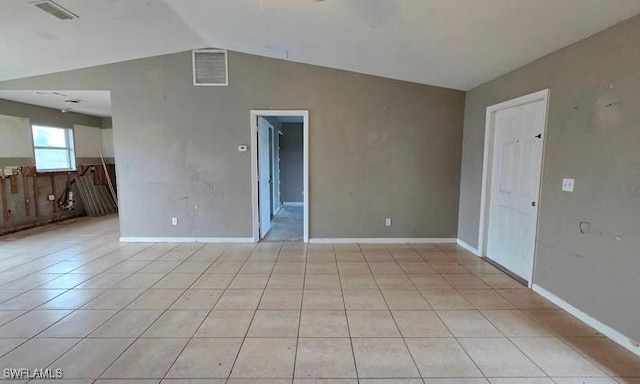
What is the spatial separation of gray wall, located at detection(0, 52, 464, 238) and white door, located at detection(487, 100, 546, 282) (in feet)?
2.87

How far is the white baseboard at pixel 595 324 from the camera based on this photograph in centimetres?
222

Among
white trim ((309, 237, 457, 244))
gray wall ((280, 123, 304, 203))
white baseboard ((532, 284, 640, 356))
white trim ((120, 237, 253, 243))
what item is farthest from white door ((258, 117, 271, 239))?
white baseboard ((532, 284, 640, 356))

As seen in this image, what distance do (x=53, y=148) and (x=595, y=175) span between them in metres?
9.06

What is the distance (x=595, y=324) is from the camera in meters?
2.50

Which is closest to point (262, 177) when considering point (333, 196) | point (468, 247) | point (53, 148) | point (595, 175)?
point (333, 196)

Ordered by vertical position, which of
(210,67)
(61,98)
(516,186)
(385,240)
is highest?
(210,67)

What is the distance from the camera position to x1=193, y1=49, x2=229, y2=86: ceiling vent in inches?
182

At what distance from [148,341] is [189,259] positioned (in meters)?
1.94

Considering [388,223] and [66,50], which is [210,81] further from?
[388,223]

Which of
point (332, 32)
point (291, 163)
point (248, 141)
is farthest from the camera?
point (291, 163)

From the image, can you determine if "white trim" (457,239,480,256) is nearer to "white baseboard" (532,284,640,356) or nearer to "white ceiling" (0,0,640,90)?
"white baseboard" (532,284,640,356)

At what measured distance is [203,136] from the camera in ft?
15.7

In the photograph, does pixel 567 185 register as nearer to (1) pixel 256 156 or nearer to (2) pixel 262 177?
(1) pixel 256 156

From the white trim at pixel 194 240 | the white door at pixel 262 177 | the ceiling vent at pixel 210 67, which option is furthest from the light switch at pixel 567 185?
the ceiling vent at pixel 210 67
